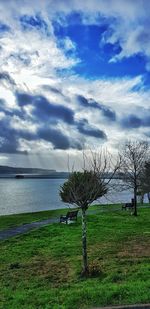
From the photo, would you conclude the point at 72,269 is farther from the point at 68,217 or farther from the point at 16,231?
the point at 68,217

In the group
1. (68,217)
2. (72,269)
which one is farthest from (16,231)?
(72,269)

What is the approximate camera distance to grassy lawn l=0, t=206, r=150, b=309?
8.77m

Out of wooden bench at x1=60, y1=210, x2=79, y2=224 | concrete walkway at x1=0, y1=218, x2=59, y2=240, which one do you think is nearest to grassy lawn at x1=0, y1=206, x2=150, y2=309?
concrete walkway at x1=0, y1=218, x2=59, y2=240

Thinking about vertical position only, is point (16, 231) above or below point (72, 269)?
below

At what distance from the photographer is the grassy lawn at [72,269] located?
877cm

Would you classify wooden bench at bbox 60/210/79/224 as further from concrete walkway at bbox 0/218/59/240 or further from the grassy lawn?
the grassy lawn

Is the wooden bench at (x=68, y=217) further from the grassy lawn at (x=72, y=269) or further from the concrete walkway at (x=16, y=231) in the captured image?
the grassy lawn at (x=72, y=269)

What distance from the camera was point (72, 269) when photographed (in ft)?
42.7

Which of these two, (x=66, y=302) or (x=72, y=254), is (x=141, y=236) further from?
(x=66, y=302)

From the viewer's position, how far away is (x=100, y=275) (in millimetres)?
11633

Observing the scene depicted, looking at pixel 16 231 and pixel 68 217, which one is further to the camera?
pixel 68 217

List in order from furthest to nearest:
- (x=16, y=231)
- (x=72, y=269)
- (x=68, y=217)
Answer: (x=68, y=217) < (x=16, y=231) < (x=72, y=269)

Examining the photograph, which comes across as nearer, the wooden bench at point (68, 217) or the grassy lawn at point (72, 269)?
the grassy lawn at point (72, 269)

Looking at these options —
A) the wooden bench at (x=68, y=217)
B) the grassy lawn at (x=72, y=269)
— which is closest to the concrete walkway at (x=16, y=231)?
the grassy lawn at (x=72, y=269)
